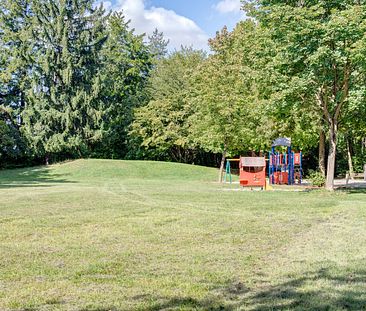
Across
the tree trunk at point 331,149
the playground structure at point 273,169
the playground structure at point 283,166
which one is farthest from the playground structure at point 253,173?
the playground structure at point 283,166

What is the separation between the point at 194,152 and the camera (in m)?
40.2

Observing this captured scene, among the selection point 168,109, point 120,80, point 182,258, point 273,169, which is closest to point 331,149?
point 273,169

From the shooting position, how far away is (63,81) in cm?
3553

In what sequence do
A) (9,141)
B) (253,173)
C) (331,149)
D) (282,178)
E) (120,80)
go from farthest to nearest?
(120,80), (9,141), (282,178), (253,173), (331,149)

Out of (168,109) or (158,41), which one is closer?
(168,109)

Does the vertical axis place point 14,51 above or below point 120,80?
above

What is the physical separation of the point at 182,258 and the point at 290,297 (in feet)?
5.91

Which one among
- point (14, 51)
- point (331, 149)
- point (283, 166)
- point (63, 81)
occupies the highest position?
point (14, 51)

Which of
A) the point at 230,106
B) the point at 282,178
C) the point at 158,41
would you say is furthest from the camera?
the point at 158,41

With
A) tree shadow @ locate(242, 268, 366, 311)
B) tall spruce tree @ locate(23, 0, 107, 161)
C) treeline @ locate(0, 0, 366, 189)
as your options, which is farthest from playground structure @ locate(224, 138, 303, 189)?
tall spruce tree @ locate(23, 0, 107, 161)

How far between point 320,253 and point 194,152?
34718 millimetres

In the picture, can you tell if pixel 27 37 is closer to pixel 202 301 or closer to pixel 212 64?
pixel 212 64

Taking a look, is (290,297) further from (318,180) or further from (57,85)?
(57,85)

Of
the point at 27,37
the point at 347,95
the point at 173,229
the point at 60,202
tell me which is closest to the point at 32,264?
the point at 173,229
